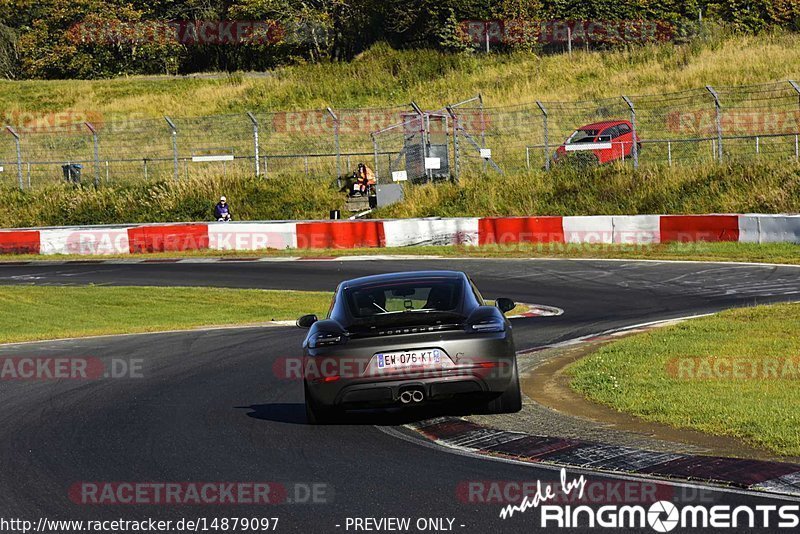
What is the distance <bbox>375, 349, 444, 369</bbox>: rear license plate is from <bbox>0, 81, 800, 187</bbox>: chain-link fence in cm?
2105

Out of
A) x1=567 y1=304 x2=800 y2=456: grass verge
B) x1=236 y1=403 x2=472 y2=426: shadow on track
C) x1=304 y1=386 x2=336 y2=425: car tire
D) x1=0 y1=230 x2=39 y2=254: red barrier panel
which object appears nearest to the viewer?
x1=567 y1=304 x2=800 y2=456: grass verge

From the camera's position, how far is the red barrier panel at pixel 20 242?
106ft

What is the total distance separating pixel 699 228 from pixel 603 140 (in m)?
9.62

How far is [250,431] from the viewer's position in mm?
9188

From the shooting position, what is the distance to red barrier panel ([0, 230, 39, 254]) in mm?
32250

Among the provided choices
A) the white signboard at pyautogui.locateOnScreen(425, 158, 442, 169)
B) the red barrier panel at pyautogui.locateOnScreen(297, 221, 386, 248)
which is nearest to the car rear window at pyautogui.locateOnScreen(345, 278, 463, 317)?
the red barrier panel at pyautogui.locateOnScreen(297, 221, 386, 248)

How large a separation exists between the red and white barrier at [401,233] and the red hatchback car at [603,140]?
5.66m

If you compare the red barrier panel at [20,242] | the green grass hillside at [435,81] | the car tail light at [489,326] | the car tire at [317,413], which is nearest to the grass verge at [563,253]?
the red barrier panel at [20,242]

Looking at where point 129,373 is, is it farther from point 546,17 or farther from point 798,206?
point 546,17

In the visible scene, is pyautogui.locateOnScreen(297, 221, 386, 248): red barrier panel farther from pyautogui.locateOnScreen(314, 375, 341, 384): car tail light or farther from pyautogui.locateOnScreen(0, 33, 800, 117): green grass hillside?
Result: pyautogui.locateOnScreen(314, 375, 341, 384): car tail light

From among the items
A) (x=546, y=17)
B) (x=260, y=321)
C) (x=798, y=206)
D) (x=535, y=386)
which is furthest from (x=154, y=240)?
(x=546, y=17)

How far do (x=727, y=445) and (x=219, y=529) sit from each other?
11.2 feet

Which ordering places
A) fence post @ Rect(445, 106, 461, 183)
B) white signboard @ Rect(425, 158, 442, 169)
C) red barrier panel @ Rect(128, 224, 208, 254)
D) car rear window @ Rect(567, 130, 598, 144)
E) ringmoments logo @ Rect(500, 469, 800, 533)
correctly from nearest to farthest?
1. ringmoments logo @ Rect(500, 469, 800, 533)
2. red barrier panel @ Rect(128, 224, 208, 254)
3. fence post @ Rect(445, 106, 461, 183)
4. white signboard @ Rect(425, 158, 442, 169)
5. car rear window @ Rect(567, 130, 598, 144)

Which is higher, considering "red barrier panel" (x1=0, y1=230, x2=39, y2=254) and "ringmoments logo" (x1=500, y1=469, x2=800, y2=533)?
"red barrier panel" (x1=0, y1=230, x2=39, y2=254)
